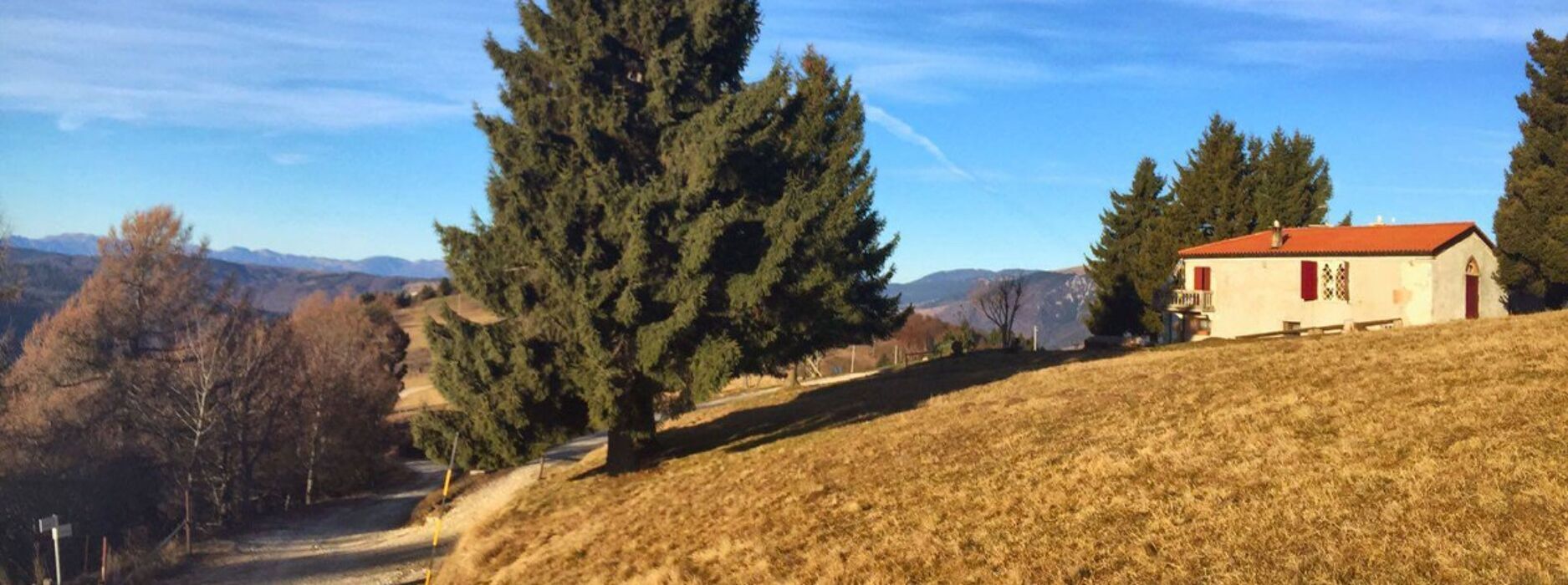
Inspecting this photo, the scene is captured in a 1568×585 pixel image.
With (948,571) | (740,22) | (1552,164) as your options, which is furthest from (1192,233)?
(948,571)

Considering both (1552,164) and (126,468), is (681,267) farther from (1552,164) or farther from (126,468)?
(1552,164)

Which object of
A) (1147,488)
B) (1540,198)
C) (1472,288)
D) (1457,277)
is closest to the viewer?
(1147,488)

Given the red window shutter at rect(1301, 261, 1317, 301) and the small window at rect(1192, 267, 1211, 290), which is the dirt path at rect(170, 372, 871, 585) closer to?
the small window at rect(1192, 267, 1211, 290)

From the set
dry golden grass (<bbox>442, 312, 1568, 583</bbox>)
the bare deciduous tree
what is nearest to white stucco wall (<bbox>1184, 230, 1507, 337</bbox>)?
dry golden grass (<bbox>442, 312, 1568, 583</bbox>)

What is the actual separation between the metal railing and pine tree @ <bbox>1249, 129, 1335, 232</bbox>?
12724 millimetres

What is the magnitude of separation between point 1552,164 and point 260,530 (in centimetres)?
5470

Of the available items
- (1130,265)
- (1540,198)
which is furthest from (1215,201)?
(1540,198)

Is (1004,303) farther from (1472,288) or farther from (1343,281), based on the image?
(1472,288)

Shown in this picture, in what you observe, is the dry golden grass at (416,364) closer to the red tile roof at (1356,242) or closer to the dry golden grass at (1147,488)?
the dry golden grass at (1147,488)

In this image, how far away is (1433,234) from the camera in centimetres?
3428

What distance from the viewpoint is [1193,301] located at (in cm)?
4222

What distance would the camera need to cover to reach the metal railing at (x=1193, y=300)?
136ft

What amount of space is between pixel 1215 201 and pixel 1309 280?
17380 mm

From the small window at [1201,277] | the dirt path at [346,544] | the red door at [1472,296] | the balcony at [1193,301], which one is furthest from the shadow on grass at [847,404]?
the red door at [1472,296]
